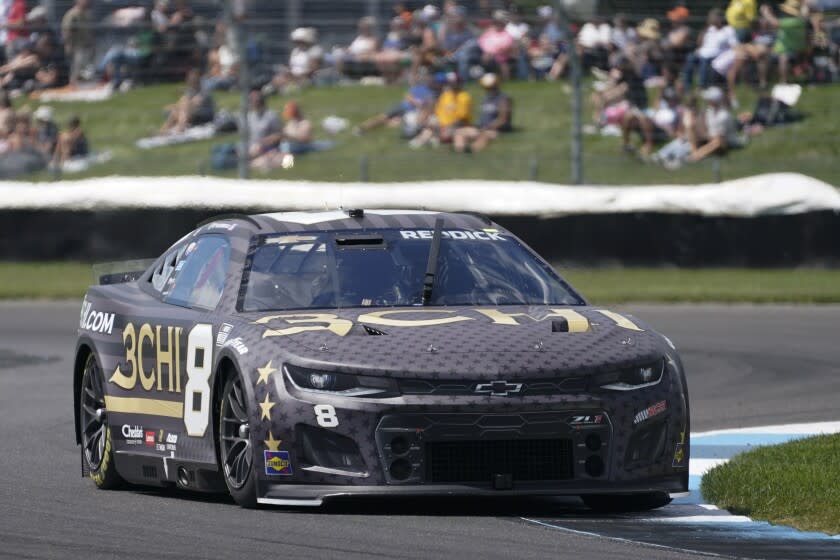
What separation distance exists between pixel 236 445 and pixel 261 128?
1370 centimetres

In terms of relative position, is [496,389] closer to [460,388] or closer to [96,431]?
[460,388]

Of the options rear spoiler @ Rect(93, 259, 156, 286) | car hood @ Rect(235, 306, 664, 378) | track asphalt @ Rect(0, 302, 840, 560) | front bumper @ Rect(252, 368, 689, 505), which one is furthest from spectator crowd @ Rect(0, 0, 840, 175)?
front bumper @ Rect(252, 368, 689, 505)

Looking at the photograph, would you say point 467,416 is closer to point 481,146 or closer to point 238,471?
point 238,471

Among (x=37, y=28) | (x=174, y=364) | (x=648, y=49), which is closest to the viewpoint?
(x=174, y=364)

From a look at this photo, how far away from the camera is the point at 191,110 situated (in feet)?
68.8

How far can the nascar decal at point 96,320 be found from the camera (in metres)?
7.89

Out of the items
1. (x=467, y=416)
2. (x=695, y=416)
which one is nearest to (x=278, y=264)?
(x=467, y=416)

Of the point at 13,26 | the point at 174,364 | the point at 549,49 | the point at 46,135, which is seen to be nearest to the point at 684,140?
the point at 549,49

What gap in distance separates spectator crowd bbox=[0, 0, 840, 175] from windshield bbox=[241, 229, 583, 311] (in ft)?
40.3

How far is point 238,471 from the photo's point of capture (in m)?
6.69

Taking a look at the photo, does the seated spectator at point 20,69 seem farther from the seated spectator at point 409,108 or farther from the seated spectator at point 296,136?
the seated spectator at point 409,108

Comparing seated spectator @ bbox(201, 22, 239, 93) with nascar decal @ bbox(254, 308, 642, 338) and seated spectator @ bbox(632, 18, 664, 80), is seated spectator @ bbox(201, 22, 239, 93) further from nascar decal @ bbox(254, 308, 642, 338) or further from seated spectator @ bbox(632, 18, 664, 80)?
nascar decal @ bbox(254, 308, 642, 338)

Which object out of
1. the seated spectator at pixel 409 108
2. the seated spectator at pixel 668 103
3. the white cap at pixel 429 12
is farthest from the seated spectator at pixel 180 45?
the seated spectator at pixel 668 103

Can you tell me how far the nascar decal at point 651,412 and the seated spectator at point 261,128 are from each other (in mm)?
13910
